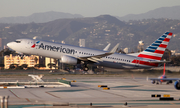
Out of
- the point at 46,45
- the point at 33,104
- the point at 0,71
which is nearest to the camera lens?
the point at 33,104

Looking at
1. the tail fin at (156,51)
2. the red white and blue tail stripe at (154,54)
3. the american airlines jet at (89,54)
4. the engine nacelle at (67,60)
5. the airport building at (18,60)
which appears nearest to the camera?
the engine nacelle at (67,60)

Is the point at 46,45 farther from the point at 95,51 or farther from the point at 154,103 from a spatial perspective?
the point at 154,103

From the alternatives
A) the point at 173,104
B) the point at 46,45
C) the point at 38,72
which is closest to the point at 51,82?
the point at 46,45

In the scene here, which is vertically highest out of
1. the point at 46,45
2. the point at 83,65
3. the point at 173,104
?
the point at 46,45

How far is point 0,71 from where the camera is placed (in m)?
61.4

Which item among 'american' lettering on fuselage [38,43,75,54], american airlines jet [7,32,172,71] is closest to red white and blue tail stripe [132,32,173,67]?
american airlines jet [7,32,172,71]

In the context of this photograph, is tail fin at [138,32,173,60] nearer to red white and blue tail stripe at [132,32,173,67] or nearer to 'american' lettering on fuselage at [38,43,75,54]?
red white and blue tail stripe at [132,32,173,67]

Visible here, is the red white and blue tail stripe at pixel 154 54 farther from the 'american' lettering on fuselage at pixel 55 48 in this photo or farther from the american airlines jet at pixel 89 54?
the 'american' lettering on fuselage at pixel 55 48

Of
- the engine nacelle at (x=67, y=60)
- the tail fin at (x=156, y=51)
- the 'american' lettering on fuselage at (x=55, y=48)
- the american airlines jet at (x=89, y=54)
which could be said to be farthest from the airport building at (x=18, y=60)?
the tail fin at (x=156, y=51)

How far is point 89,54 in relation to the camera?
178 ft

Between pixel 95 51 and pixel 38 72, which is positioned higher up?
pixel 95 51

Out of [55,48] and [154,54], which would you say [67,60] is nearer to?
[55,48]

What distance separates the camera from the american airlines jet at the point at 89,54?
51875mm

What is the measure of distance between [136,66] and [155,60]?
13.5 feet
